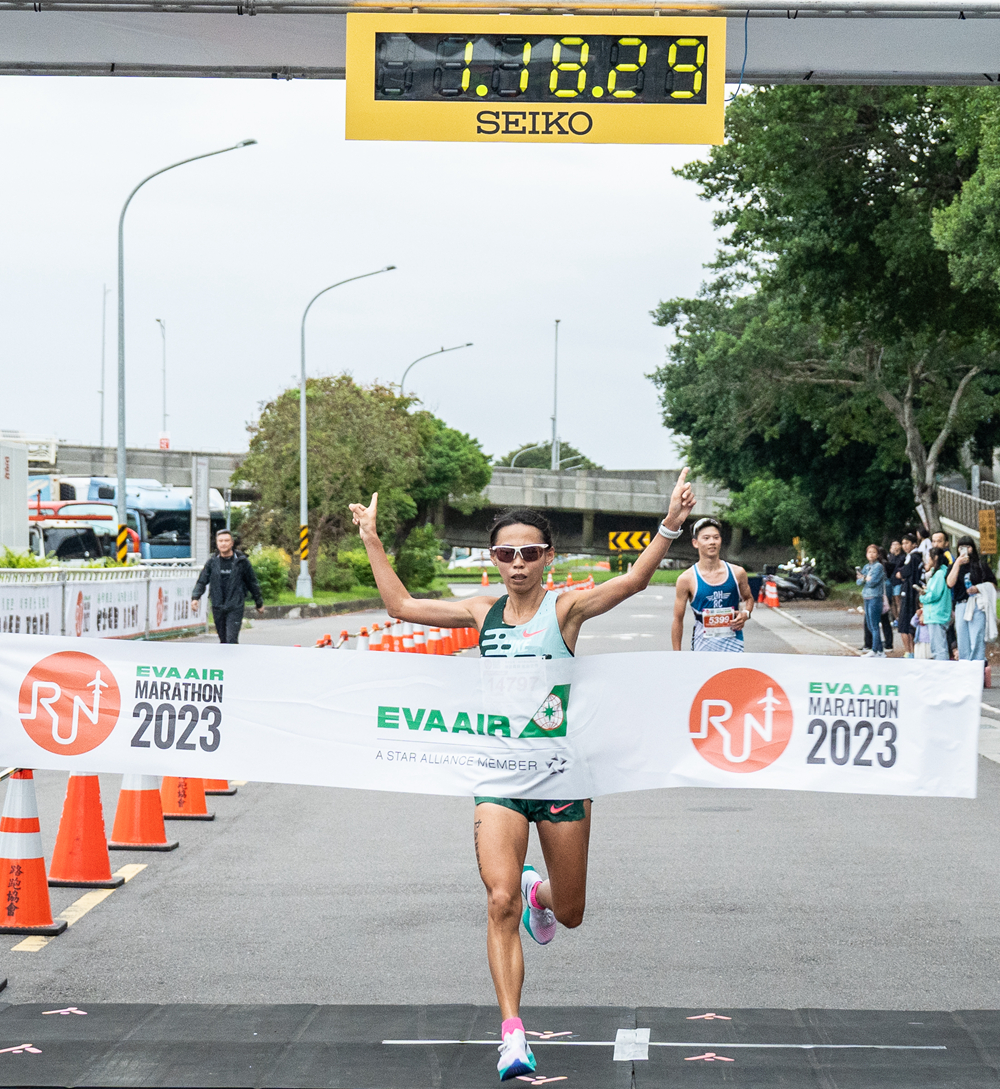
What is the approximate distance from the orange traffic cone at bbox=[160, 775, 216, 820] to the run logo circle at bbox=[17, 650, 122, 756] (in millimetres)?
3775

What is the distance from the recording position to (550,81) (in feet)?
26.9

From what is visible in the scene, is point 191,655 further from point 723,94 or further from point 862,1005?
point 723,94

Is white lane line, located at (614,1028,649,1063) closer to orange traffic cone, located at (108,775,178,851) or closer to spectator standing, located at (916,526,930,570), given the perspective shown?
orange traffic cone, located at (108,775,178,851)

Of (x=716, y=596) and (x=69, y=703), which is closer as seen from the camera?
(x=69, y=703)

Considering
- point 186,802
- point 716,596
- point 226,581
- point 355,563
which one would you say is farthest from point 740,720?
point 355,563

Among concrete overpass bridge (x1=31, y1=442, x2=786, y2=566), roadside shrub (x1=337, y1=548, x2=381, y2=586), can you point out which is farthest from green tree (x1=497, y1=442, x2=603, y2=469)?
roadside shrub (x1=337, y1=548, x2=381, y2=586)

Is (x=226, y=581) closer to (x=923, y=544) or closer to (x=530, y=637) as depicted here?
(x=923, y=544)

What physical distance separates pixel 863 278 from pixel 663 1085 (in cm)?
2077

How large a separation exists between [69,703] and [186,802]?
155 inches

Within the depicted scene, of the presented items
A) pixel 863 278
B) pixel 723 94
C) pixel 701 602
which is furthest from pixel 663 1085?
pixel 863 278

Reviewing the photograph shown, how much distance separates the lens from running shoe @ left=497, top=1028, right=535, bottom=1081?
15.6 feet

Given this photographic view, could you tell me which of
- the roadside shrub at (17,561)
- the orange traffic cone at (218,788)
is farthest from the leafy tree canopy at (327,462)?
the orange traffic cone at (218,788)

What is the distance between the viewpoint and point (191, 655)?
655 centimetres

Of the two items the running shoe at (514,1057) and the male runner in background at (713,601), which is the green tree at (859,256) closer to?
the male runner in background at (713,601)
